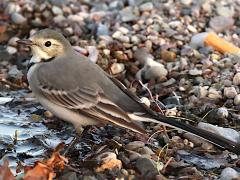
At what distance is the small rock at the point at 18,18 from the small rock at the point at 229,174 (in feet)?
16.2

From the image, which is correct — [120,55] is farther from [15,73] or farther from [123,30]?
[15,73]

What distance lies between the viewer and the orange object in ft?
29.0

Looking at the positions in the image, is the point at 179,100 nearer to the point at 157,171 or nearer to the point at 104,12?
the point at 157,171

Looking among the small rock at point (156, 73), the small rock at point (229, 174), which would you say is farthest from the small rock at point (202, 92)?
the small rock at point (229, 174)

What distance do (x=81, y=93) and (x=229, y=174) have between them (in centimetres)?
153

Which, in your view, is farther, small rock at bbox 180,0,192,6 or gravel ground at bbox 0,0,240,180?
small rock at bbox 180,0,192,6

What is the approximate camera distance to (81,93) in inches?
259

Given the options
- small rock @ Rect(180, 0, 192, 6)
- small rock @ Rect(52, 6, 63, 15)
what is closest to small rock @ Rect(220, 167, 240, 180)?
small rock @ Rect(180, 0, 192, 6)

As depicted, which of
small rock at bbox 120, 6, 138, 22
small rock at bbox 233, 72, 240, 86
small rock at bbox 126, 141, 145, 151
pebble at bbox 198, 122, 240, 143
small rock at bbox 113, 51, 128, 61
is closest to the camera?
small rock at bbox 126, 141, 145, 151

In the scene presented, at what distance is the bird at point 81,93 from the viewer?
632 centimetres

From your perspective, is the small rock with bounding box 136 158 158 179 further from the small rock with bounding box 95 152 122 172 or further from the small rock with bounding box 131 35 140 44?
the small rock with bounding box 131 35 140 44

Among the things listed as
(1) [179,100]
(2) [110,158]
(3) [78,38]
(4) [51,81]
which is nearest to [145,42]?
(3) [78,38]

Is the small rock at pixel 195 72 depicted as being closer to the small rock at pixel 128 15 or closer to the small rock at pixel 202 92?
the small rock at pixel 202 92

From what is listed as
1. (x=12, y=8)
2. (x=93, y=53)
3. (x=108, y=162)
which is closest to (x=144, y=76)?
(x=93, y=53)
